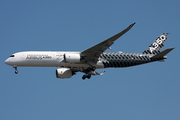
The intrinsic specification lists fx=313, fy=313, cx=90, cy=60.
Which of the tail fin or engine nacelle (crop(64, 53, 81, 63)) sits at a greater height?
the tail fin

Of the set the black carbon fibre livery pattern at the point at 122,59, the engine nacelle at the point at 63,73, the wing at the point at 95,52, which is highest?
the wing at the point at 95,52

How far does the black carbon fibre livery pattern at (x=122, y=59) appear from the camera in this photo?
45.6m

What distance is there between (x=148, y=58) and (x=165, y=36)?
6.34 m

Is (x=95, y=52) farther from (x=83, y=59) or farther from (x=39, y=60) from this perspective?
(x=39, y=60)

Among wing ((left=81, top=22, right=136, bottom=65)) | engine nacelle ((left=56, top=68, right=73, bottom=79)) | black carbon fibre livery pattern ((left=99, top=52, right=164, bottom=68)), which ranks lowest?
engine nacelle ((left=56, top=68, right=73, bottom=79))

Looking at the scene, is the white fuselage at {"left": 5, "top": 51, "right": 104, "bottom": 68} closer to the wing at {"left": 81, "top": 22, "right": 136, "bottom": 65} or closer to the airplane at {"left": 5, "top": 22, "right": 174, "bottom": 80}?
the airplane at {"left": 5, "top": 22, "right": 174, "bottom": 80}

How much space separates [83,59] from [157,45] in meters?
13.2

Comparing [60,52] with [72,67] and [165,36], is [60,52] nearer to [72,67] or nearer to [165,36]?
[72,67]

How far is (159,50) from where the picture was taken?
4944 centimetres

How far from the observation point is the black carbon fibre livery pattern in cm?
4556

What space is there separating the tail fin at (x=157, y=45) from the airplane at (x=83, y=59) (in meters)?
0.95

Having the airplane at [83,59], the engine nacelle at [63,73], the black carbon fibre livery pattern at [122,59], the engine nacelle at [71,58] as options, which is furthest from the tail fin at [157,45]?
the engine nacelle at [63,73]

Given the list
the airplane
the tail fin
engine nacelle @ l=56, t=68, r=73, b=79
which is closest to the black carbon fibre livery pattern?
the airplane

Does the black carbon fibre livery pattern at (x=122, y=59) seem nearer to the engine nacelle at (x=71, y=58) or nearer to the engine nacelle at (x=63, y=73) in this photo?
the engine nacelle at (x=71, y=58)
